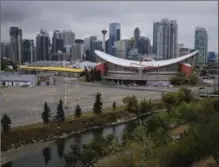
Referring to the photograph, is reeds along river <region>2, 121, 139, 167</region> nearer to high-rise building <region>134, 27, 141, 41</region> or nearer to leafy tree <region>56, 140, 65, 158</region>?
leafy tree <region>56, 140, 65, 158</region>

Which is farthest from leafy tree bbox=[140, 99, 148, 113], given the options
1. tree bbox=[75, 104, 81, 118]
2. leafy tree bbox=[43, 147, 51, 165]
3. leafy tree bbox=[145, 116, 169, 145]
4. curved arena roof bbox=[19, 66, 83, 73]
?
curved arena roof bbox=[19, 66, 83, 73]

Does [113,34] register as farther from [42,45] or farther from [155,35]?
[42,45]

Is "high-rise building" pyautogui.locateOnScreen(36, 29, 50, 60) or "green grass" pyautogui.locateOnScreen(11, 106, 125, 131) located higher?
"high-rise building" pyautogui.locateOnScreen(36, 29, 50, 60)

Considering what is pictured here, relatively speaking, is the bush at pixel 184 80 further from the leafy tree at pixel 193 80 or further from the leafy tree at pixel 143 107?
the leafy tree at pixel 143 107

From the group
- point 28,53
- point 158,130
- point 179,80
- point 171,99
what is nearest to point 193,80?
point 179,80

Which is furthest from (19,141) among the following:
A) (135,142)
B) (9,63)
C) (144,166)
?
(9,63)
